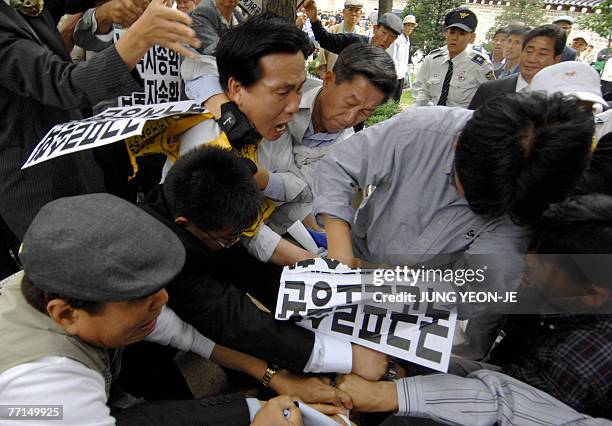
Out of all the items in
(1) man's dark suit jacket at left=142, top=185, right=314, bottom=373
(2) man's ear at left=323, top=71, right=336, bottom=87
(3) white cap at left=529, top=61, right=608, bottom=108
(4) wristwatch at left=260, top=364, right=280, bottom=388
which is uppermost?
(3) white cap at left=529, top=61, right=608, bottom=108

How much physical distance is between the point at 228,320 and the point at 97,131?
0.85m

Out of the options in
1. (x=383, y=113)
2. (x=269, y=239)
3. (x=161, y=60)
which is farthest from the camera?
(x=383, y=113)

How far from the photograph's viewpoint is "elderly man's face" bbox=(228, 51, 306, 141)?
2.02 m

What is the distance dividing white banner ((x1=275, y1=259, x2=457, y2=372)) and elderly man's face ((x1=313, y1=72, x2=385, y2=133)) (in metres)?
0.96

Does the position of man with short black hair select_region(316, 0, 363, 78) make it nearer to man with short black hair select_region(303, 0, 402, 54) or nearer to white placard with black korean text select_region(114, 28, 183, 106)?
man with short black hair select_region(303, 0, 402, 54)

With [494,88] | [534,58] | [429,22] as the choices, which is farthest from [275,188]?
[429,22]

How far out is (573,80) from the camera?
2.48m

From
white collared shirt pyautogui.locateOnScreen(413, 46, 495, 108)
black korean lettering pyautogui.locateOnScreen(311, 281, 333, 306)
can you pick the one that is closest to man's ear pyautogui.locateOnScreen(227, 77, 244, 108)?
black korean lettering pyautogui.locateOnScreen(311, 281, 333, 306)

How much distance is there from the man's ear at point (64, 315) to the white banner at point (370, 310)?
678mm

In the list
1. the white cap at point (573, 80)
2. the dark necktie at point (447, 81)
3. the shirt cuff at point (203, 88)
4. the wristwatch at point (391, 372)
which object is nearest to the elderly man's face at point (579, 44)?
the dark necktie at point (447, 81)

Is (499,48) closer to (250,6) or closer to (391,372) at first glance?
(250,6)

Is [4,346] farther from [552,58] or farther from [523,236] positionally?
[552,58]

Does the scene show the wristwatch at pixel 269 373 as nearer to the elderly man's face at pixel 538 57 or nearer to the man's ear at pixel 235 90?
the man's ear at pixel 235 90

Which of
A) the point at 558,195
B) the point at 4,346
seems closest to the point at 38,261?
the point at 4,346
